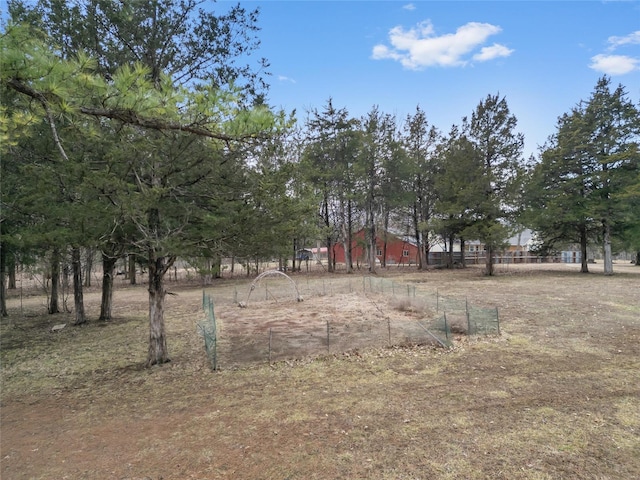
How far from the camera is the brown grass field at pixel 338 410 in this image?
3.54 metres

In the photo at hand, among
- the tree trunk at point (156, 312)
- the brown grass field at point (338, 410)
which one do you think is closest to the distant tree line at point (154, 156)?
the tree trunk at point (156, 312)

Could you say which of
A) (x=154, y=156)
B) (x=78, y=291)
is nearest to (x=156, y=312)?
(x=154, y=156)

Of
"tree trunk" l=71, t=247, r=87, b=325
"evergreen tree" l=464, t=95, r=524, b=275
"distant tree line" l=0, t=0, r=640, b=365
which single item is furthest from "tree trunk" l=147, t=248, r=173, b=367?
"evergreen tree" l=464, t=95, r=524, b=275

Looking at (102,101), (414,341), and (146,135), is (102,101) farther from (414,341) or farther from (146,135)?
(414,341)

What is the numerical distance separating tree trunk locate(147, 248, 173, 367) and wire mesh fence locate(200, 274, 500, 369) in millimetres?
888

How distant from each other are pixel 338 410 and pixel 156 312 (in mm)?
4180

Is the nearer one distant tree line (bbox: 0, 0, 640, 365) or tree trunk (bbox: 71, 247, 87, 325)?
distant tree line (bbox: 0, 0, 640, 365)

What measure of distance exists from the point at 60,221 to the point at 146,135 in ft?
8.50

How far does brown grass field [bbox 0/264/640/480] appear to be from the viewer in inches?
139

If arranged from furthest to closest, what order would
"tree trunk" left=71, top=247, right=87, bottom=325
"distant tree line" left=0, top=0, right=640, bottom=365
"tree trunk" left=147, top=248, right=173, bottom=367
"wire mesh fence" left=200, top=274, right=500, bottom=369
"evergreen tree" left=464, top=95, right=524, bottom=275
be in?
"evergreen tree" left=464, top=95, right=524, bottom=275 → "tree trunk" left=71, top=247, right=87, bottom=325 → "wire mesh fence" left=200, top=274, right=500, bottom=369 → "tree trunk" left=147, top=248, right=173, bottom=367 → "distant tree line" left=0, top=0, right=640, bottom=365

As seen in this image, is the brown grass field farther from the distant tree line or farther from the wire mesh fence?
the distant tree line

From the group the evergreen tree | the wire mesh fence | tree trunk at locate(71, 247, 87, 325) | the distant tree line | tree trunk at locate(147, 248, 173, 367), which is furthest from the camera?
the evergreen tree

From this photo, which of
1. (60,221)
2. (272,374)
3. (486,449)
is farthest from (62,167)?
(486,449)

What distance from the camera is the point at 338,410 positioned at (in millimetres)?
4770
